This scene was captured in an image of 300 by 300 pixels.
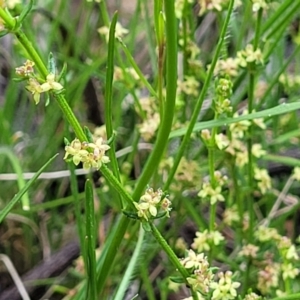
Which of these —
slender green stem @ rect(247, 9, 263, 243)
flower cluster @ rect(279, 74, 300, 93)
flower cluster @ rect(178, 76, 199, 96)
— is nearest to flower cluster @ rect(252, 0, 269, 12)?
slender green stem @ rect(247, 9, 263, 243)

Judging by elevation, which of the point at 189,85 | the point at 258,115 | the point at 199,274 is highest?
the point at 189,85

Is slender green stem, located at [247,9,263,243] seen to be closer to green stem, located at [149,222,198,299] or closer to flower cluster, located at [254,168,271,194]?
flower cluster, located at [254,168,271,194]

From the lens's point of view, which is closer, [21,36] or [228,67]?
[21,36]

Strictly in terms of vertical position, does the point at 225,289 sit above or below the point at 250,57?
below

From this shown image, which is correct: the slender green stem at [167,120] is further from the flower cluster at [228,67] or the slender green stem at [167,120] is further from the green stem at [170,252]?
the flower cluster at [228,67]

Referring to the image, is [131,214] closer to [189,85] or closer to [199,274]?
[199,274]

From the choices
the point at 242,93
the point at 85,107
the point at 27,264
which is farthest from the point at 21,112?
the point at 242,93

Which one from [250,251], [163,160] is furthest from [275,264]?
[163,160]

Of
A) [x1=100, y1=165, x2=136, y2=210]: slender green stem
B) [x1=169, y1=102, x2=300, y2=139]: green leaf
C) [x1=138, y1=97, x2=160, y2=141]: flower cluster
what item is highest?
[x1=138, y1=97, x2=160, y2=141]: flower cluster
